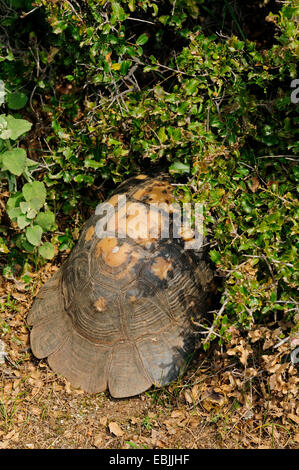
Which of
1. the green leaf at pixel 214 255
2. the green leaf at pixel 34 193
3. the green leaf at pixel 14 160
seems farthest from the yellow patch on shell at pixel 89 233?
the green leaf at pixel 214 255

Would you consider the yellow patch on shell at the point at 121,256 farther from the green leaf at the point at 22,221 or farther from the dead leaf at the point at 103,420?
the dead leaf at the point at 103,420

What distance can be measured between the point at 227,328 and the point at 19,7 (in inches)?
109

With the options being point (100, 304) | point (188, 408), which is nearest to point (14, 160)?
point (100, 304)

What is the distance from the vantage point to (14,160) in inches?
132

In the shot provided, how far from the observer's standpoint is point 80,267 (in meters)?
3.56

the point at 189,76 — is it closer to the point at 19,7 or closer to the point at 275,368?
the point at 19,7

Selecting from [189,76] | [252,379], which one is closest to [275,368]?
[252,379]

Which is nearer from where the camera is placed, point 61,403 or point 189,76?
point 61,403

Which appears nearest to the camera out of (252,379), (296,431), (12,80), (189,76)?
(296,431)

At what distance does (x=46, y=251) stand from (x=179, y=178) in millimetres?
1169

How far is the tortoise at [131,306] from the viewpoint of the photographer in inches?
131

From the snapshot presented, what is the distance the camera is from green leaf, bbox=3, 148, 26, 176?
10.9 feet

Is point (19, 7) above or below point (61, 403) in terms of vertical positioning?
above

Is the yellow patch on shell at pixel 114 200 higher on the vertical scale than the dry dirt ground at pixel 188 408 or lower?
higher
